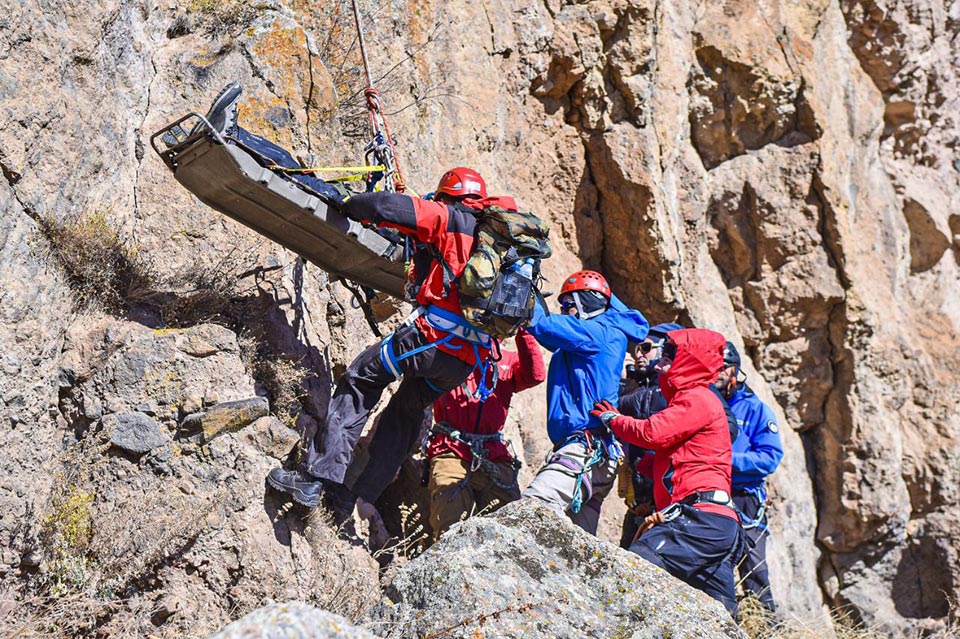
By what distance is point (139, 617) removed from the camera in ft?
17.3

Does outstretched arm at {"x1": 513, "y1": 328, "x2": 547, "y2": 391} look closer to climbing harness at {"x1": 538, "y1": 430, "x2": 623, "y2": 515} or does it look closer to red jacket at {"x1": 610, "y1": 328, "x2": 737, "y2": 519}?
climbing harness at {"x1": 538, "y1": 430, "x2": 623, "y2": 515}

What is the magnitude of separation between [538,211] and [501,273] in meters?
4.20

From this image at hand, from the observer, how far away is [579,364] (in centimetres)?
695

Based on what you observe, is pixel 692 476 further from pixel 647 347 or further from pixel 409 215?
pixel 409 215

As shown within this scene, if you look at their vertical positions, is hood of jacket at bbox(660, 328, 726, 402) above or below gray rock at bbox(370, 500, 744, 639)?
above

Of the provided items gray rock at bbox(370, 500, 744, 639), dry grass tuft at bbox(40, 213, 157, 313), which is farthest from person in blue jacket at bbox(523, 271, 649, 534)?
dry grass tuft at bbox(40, 213, 157, 313)

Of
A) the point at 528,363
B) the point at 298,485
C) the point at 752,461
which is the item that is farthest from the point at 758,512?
the point at 298,485

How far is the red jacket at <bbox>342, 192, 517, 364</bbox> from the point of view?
5855mm

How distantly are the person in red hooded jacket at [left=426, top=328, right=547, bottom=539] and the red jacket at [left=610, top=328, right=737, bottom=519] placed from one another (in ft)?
3.26

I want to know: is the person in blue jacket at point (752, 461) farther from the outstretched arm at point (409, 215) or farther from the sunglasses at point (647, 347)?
the outstretched arm at point (409, 215)

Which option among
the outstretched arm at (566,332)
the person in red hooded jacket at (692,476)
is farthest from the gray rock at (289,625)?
the outstretched arm at (566,332)

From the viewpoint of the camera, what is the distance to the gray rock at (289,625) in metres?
3.38

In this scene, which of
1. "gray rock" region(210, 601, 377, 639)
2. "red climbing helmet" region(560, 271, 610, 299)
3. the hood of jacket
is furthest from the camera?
"red climbing helmet" region(560, 271, 610, 299)

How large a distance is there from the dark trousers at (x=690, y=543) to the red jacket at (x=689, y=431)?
0.09 metres
